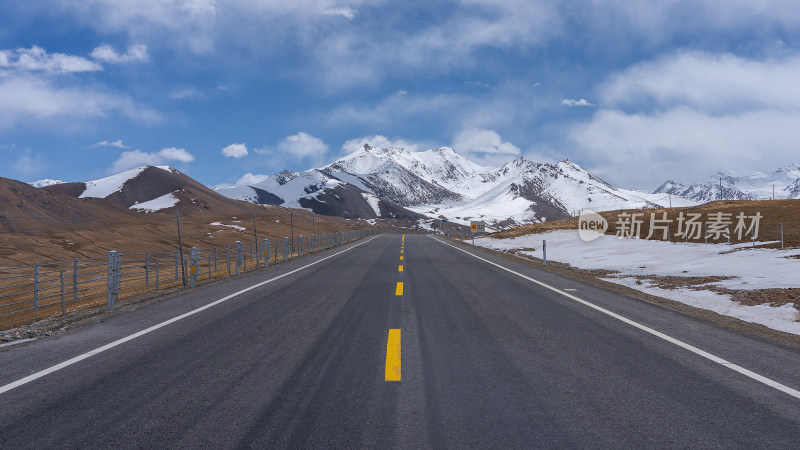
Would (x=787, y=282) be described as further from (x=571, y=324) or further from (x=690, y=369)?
(x=690, y=369)

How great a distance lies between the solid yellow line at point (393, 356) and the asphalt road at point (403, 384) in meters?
0.04

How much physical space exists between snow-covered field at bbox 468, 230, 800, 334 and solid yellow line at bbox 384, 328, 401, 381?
6.42 metres

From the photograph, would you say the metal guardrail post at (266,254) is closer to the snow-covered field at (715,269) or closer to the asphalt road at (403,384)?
the asphalt road at (403,384)

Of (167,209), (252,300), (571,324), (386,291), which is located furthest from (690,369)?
(167,209)

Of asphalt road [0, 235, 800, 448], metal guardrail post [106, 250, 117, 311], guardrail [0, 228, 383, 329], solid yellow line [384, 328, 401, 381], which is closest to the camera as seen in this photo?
asphalt road [0, 235, 800, 448]

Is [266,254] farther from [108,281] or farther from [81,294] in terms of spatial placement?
[108,281]

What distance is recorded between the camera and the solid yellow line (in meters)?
→ 4.90

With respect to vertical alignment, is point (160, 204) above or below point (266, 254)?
above

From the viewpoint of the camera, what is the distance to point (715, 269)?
54.4 ft

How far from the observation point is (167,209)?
530 ft

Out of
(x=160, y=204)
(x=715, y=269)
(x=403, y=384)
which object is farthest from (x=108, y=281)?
(x=160, y=204)

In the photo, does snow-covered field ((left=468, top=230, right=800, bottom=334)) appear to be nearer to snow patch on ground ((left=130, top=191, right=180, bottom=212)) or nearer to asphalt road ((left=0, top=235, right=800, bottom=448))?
asphalt road ((left=0, top=235, right=800, bottom=448))

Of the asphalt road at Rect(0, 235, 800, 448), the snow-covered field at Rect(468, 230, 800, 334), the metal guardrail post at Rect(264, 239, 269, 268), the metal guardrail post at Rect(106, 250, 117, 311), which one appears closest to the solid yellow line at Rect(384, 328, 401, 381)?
the asphalt road at Rect(0, 235, 800, 448)

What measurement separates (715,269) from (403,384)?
648 inches
